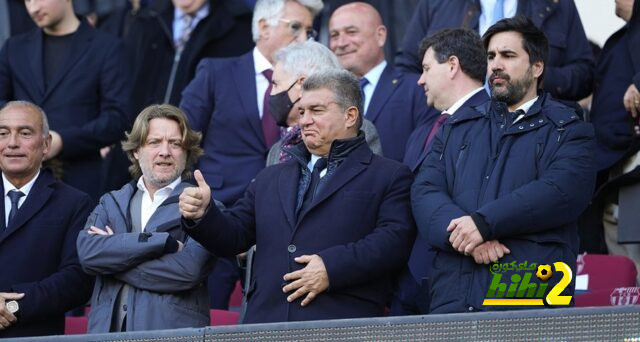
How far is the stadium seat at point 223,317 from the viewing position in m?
7.80

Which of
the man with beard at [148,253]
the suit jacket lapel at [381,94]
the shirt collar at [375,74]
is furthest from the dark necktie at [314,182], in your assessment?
the shirt collar at [375,74]

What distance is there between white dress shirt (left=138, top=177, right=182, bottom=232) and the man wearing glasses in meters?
1.15

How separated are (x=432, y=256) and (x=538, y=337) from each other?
1507mm

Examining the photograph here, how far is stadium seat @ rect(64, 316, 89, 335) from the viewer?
7961 mm

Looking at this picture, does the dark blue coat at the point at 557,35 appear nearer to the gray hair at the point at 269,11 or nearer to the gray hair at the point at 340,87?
the gray hair at the point at 269,11

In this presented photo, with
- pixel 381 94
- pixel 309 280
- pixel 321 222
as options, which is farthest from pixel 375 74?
pixel 309 280

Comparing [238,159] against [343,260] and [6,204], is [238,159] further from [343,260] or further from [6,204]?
[343,260]

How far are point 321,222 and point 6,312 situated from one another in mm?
1624

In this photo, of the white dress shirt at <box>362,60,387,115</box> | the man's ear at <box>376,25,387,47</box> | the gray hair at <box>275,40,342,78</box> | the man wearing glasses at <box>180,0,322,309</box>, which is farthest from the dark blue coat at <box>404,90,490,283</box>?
the man's ear at <box>376,25,387,47</box>

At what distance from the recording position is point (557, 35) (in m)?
8.91

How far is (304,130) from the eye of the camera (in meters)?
7.21

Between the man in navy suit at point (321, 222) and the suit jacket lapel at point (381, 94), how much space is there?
4.26 ft

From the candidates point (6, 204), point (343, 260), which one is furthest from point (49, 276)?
point (343, 260)

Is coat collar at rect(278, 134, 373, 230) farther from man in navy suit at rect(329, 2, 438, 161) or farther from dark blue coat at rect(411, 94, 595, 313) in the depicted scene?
man in navy suit at rect(329, 2, 438, 161)
